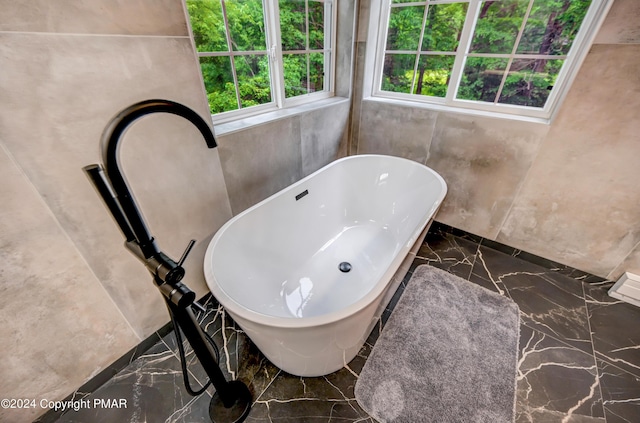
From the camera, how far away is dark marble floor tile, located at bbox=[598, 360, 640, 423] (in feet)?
3.50

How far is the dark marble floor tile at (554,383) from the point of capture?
1.07m

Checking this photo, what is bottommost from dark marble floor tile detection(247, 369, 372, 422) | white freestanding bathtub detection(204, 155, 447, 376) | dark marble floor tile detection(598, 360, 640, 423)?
dark marble floor tile detection(598, 360, 640, 423)

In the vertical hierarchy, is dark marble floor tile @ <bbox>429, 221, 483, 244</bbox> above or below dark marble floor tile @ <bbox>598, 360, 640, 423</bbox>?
above

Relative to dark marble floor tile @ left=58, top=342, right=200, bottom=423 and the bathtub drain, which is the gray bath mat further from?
dark marble floor tile @ left=58, top=342, right=200, bottom=423

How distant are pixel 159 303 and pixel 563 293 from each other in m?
2.38

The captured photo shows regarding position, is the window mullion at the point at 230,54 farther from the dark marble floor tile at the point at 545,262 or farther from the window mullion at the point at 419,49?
the dark marble floor tile at the point at 545,262

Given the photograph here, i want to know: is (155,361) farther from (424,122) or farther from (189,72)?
(424,122)

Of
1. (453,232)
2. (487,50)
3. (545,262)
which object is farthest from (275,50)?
(545,262)

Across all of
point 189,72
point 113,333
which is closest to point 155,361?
point 113,333

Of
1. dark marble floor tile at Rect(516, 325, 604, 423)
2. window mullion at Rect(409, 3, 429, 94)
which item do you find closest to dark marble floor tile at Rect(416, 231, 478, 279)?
dark marble floor tile at Rect(516, 325, 604, 423)

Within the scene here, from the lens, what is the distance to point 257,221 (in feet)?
4.42

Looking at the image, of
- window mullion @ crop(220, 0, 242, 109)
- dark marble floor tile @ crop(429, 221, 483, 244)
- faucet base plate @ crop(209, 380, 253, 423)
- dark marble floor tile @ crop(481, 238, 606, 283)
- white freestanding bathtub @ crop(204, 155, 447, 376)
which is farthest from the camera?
dark marble floor tile @ crop(429, 221, 483, 244)

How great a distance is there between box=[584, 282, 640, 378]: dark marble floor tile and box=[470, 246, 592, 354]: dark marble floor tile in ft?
0.14

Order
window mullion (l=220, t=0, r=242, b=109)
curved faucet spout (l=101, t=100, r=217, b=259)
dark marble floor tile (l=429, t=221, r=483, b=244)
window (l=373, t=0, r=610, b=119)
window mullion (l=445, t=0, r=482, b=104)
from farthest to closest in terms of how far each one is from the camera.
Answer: dark marble floor tile (l=429, t=221, r=483, b=244)
window mullion (l=445, t=0, r=482, b=104)
window (l=373, t=0, r=610, b=119)
window mullion (l=220, t=0, r=242, b=109)
curved faucet spout (l=101, t=100, r=217, b=259)
